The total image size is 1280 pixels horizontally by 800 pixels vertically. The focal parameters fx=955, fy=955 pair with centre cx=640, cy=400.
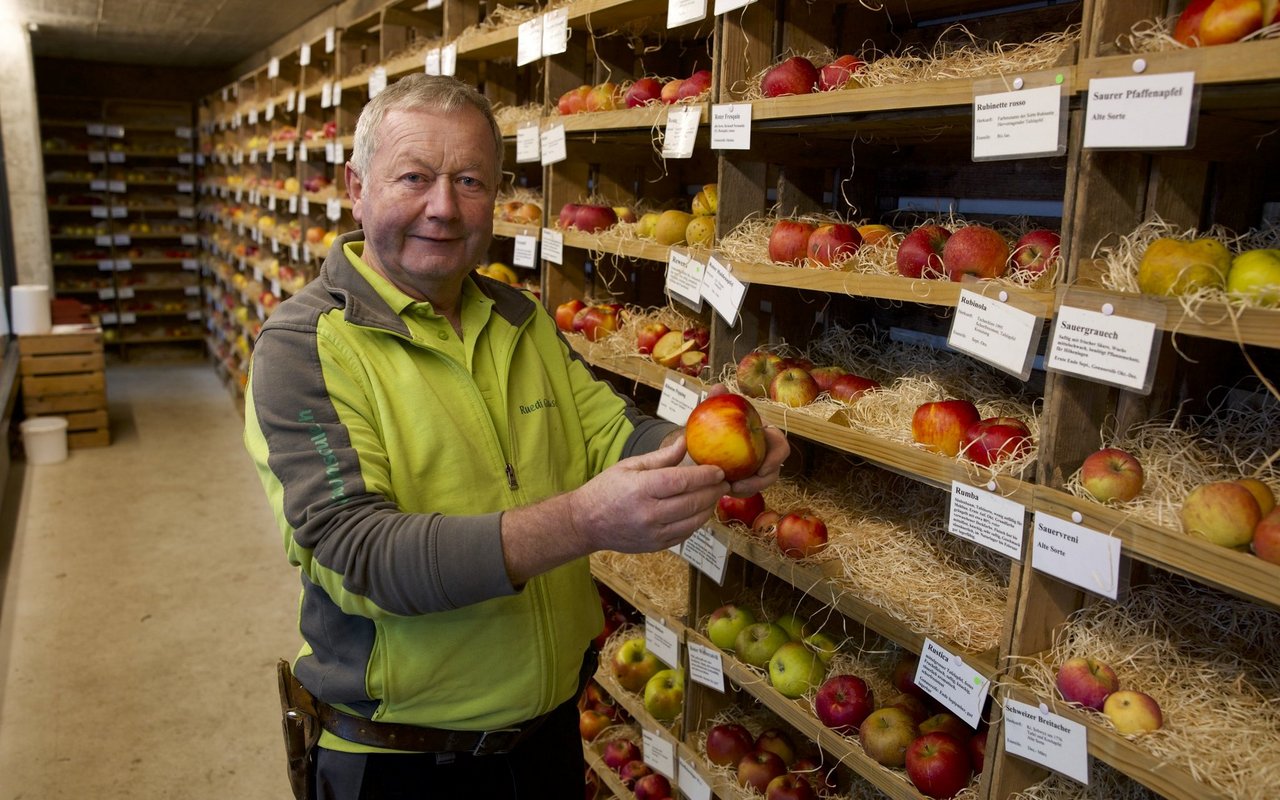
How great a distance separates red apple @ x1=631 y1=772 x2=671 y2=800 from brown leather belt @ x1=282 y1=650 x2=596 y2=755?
1177mm

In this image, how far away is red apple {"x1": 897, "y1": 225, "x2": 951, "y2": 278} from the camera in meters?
1.83

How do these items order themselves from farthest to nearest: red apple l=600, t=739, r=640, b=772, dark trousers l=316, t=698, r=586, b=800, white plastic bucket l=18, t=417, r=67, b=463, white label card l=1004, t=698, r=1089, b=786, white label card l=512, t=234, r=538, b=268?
1. white plastic bucket l=18, t=417, r=67, b=463
2. white label card l=512, t=234, r=538, b=268
3. red apple l=600, t=739, r=640, b=772
4. dark trousers l=316, t=698, r=586, b=800
5. white label card l=1004, t=698, r=1089, b=786

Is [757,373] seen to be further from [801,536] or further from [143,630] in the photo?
[143,630]

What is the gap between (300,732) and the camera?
180cm

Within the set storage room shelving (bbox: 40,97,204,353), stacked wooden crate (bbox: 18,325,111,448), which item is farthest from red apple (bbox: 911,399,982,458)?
storage room shelving (bbox: 40,97,204,353)

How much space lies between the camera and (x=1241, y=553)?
4.21ft

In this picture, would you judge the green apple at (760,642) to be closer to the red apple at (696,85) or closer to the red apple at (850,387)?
the red apple at (850,387)

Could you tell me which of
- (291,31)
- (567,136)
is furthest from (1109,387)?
(291,31)

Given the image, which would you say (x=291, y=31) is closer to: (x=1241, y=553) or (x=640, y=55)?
(x=640, y=55)

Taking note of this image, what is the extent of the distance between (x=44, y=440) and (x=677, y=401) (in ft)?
20.0

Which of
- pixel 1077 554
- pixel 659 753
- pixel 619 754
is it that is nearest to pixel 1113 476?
pixel 1077 554

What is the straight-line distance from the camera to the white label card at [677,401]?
2.45 meters

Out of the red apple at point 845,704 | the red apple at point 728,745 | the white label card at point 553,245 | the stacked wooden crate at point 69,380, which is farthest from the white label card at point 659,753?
the stacked wooden crate at point 69,380

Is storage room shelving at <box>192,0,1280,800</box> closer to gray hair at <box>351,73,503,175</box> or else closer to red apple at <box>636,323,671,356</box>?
red apple at <box>636,323,671,356</box>
